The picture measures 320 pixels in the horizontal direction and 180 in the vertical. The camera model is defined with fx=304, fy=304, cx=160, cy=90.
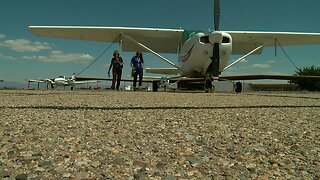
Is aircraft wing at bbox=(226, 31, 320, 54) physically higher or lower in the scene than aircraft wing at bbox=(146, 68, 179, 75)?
higher

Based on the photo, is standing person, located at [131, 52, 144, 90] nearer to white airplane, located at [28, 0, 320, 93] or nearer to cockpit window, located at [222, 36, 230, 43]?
white airplane, located at [28, 0, 320, 93]

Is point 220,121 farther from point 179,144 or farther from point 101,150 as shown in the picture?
point 101,150

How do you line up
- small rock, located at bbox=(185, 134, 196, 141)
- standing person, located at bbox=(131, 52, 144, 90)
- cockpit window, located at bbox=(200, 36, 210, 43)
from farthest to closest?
1. cockpit window, located at bbox=(200, 36, 210, 43)
2. standing person, located at bbox=(131, 52, 144, 90)
3. small rock, located at bbox=(185, 134, 196, 141)

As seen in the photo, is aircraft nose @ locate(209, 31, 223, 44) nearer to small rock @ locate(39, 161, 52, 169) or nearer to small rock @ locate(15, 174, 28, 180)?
small rock @ locate(39, 161, 52, 169)

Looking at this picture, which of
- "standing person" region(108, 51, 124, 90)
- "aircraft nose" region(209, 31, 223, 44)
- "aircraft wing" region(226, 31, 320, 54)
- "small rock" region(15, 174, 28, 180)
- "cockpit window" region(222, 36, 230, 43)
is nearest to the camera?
"small rock" region(15, 174, 28, 180)

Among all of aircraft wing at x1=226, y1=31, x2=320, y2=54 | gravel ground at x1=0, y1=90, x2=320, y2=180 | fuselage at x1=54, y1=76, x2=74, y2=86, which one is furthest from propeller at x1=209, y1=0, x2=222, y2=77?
fuselage at x1=54, y1=76, x2=74, y2=86

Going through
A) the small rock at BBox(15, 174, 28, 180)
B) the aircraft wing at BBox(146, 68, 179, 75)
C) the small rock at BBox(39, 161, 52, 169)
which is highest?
the aircraft wing at BBox(146, 68, 179, 75)

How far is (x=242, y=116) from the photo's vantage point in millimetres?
4145

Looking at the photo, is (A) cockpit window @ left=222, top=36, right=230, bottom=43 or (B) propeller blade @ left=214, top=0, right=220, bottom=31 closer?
(B) propeller blade @ left=214, top=0, right=220, bottom=31

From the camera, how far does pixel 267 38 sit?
18766mm

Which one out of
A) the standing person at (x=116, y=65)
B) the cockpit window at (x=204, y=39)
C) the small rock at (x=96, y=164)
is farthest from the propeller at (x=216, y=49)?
the small rock at (x=96, y=164)

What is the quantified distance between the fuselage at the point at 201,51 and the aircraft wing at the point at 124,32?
175 cm

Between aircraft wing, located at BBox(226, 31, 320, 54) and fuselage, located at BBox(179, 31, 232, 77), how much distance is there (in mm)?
2893

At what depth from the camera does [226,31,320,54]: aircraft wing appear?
Answer: 59.8ft
